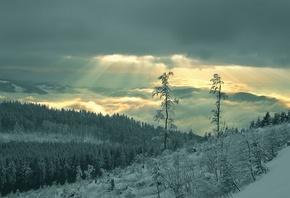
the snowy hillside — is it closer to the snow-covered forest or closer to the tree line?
the snow-covered forest

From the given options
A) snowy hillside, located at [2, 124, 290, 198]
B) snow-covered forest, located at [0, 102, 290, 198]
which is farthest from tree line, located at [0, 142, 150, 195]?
snowy hillside, located at [2, 124, 290, 198]

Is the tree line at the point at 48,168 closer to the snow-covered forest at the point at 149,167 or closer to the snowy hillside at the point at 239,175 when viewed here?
the snow-covered forest at the point at 149,167

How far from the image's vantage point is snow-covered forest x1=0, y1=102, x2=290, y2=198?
372 inches

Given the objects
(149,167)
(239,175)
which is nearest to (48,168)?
(149,167)

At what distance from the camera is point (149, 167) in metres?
22.3

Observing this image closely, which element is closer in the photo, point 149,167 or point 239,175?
point 239,175

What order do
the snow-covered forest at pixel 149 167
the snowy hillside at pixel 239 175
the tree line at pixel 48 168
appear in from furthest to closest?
the tree line at pixel 48 168 < the snow-covered forest at pixel 149 167 < the snowy hillside at pixel 239 175

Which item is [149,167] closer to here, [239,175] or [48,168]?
[239,175]

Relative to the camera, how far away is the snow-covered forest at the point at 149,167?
946 centimetres

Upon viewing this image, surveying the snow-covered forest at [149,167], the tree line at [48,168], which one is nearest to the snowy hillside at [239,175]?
→ the snow-covered forest at [149,167]

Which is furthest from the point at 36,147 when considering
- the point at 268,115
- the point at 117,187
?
the point at 117,187

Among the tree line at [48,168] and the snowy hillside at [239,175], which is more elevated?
the snowy hillside at [239,175]

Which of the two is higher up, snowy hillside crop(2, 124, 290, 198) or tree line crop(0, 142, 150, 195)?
snowy hillside crop(2, 124, 290, 198)

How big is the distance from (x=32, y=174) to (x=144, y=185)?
280 feet
